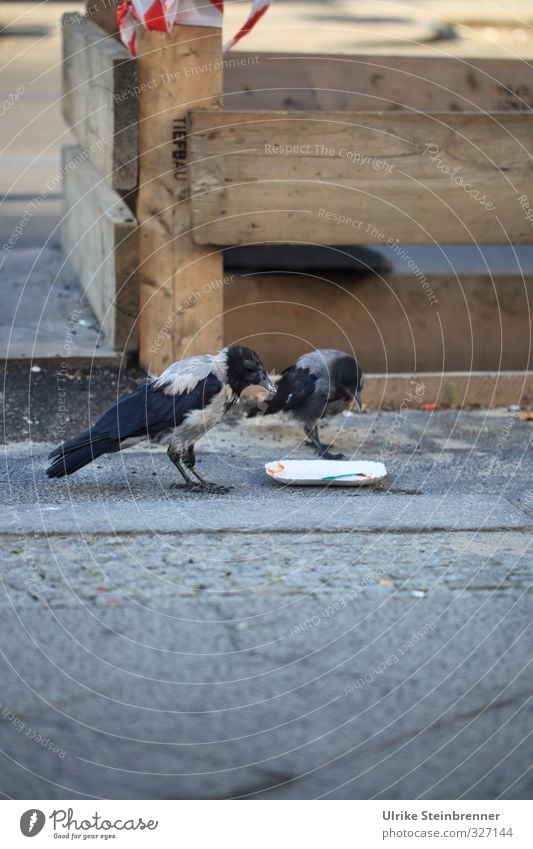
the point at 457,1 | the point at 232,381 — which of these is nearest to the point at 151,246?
the point at 232,381

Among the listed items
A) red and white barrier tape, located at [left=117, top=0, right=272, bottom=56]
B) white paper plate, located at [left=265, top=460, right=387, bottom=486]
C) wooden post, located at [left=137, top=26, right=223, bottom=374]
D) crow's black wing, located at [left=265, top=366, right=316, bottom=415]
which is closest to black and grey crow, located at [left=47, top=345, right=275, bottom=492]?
white paper plate, located at [left=265, top=460, right=387, bottom=486]

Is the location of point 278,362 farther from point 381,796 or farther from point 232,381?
point 381,796

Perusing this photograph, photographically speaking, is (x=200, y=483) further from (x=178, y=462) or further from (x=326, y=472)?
(x=326, y=472)

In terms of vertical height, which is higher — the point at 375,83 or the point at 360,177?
the point at 375,83

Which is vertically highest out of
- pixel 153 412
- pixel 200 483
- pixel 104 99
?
pixel 104 99

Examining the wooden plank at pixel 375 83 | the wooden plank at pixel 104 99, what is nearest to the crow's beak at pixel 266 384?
the wooden plank at pixel 104 99

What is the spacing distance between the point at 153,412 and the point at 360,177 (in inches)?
84.1

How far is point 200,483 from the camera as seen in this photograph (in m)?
5.49

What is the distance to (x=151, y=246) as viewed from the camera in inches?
268

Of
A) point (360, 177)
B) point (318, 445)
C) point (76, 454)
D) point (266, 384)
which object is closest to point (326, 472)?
point (266, 384)

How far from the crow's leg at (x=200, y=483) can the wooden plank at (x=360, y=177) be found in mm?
1619

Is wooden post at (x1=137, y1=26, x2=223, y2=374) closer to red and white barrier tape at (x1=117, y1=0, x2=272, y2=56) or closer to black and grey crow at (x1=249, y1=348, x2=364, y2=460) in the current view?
red and white barrier tape at (x1=117, y1=0, x2=272, y2=56)

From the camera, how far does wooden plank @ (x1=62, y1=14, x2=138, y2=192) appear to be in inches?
260

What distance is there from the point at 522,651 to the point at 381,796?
3.03 ft
